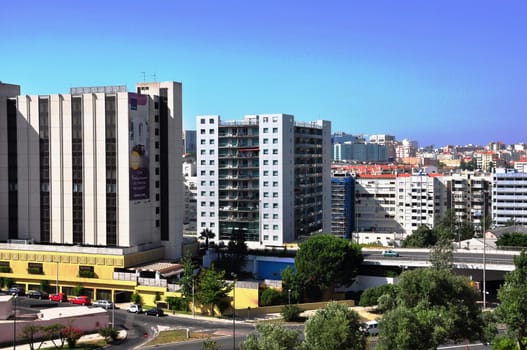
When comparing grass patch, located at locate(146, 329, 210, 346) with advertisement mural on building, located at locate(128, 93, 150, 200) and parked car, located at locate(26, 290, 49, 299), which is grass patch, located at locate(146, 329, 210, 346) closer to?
parked car, located at locate(26, 290, 49, 299)

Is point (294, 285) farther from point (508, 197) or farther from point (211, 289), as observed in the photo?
point (508, 197)

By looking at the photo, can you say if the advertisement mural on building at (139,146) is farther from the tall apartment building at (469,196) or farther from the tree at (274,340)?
the tall apartment building at (469,196)

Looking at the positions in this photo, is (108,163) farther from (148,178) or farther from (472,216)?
(472,216)

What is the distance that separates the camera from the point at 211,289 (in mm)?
59125

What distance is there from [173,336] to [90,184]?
24.1 meters

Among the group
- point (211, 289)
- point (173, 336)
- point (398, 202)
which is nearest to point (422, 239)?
point (398, 202)

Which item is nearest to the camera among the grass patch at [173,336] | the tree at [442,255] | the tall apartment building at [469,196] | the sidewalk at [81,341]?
the sidewalk at [81,341]

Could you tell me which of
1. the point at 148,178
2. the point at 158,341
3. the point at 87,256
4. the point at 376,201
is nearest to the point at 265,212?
the point at 148,178

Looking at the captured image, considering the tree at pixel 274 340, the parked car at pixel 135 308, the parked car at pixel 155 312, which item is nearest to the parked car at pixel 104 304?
the parked car at pixel 135 308

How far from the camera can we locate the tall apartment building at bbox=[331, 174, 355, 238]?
148325 mm

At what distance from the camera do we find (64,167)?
7150 cm

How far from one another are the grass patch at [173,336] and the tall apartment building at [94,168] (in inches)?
678

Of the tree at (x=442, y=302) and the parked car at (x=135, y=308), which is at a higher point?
the tree at (x=442, y=302)

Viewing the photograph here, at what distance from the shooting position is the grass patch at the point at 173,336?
166ft
